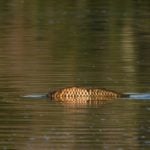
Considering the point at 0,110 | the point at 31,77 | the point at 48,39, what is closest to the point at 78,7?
the point at 48,39

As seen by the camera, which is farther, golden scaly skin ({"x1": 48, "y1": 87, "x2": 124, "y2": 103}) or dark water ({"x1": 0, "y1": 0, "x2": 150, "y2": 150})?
golden scaly skin ({"x1": 48, "y1": 87, "x2": 124, "y2": 103})

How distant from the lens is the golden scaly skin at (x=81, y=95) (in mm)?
15688

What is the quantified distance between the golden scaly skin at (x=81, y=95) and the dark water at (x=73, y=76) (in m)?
0.17

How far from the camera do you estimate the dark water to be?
13219 mm

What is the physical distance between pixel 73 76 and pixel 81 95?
2.17 meters

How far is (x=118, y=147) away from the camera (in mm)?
12469

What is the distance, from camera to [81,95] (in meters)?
15.8

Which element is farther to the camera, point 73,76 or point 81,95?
point 73,76

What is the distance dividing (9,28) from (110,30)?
2.29m

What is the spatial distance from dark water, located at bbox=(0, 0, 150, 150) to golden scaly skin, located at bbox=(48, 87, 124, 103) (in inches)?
6.6

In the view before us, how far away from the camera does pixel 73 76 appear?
58.7 ft

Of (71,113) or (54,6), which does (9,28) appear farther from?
(71,113)

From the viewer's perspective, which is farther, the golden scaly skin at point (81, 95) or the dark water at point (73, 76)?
the golden scaly skin at point (81, 95)

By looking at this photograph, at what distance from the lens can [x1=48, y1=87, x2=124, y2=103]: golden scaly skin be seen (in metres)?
15.7
